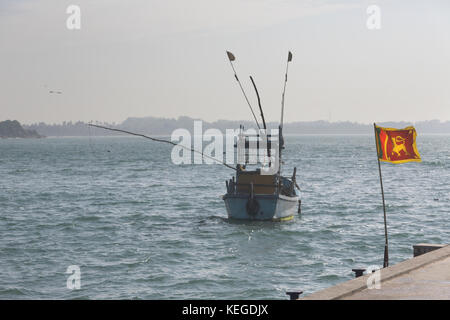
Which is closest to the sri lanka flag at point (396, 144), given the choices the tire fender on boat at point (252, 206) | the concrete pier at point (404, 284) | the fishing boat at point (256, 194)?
the concrete pier at point (404, 284)

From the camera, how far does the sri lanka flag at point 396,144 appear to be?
1562cm

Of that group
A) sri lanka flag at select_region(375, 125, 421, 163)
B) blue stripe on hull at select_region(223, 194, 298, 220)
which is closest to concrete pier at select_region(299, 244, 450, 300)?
sri lanka flag at select_region(375, 125, 421, 163)

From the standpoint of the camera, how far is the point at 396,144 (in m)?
15.8

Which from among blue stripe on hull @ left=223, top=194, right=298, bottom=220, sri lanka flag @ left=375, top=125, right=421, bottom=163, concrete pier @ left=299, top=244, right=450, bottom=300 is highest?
sri lanka flag @ left=375, top=125, right=421, bottom=163

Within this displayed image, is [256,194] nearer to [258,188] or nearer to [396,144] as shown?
[258,188]

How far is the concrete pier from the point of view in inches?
434

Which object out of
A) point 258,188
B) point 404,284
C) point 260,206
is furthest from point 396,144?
point 260,206

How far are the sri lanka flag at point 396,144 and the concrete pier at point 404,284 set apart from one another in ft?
8.85

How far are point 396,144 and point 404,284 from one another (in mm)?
4665

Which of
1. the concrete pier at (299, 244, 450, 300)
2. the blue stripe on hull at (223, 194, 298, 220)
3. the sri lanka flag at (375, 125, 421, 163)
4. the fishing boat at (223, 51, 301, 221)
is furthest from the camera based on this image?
the blue stripe on hull at (223, 194, 298, 220)

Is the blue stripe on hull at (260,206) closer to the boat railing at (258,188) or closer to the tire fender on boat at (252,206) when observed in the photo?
the tire fender on boat at (252,206)

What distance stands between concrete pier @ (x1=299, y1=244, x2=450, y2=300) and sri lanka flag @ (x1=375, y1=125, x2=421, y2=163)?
8.85 ft

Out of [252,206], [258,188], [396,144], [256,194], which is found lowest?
[252,206]

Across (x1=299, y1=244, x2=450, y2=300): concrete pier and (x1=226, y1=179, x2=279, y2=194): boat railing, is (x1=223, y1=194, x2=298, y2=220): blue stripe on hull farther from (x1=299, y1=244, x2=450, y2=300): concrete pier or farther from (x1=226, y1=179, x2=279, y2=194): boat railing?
(x1=299, y1=244, x2=450, y2=300): concrete pier
